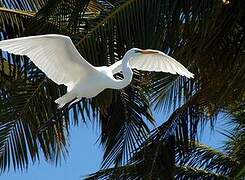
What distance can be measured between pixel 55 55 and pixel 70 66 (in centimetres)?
20

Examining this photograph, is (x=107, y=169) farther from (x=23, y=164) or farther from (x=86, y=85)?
(x=86, y=85)

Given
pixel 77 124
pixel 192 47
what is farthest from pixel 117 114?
pixel 192 47

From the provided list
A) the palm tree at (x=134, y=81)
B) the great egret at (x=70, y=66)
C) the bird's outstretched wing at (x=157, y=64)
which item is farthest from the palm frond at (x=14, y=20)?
the great egret at (x=70, y=66)

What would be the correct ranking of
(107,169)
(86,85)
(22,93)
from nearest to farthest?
(86,85) < (22,93) < (107,169)

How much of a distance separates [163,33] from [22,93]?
156 centimetres

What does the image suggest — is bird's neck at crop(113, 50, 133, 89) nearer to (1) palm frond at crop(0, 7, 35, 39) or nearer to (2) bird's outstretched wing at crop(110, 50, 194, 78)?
(2) bird's outstretched wing at crop(110, 50, 194, 78)

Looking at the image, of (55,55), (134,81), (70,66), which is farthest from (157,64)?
(134,81)

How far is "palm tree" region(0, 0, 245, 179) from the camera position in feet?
27.1

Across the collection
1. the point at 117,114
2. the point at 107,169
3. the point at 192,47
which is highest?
the point at 192,47

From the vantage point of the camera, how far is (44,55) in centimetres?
704

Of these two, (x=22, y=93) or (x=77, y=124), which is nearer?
(x=22, y=93)

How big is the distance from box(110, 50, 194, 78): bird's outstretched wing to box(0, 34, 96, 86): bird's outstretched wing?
36cm

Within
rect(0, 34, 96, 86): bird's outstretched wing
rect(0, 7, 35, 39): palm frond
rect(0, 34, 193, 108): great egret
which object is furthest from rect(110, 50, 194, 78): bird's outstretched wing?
rect(0, 7, 35, 39): palm frond

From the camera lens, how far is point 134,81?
10055 millimetres
